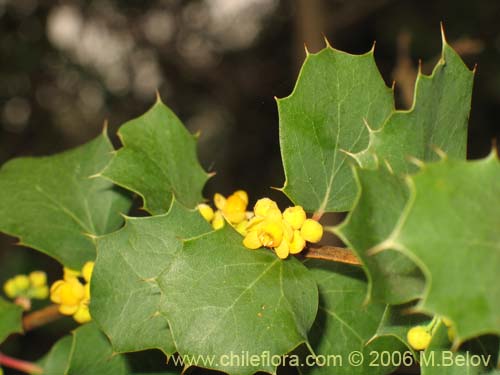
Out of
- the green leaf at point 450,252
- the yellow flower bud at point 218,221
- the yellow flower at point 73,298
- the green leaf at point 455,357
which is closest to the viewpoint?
the green leaf at point 450,252

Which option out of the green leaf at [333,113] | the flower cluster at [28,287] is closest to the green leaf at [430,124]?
the green leaf at [333,113]

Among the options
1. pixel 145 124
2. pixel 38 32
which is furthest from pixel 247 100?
pixel 145 124

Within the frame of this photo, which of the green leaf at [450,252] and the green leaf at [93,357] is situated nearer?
the green leaf at [450,252]

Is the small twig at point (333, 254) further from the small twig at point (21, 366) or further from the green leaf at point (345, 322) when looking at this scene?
the small twig at point (21, 366)

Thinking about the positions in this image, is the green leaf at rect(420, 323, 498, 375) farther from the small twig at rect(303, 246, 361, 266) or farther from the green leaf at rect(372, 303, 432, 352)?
the small twig at rect(303, 246, 361, 266)

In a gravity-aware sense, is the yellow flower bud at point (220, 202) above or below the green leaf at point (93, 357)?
above

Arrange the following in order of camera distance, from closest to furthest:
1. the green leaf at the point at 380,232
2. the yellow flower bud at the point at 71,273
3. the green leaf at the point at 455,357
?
the green leaf at the point at 380,232 → the green leaf at the point at 455,357 → the yellow flower bud at the point at 71,273

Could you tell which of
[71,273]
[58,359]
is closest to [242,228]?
[71,273]
